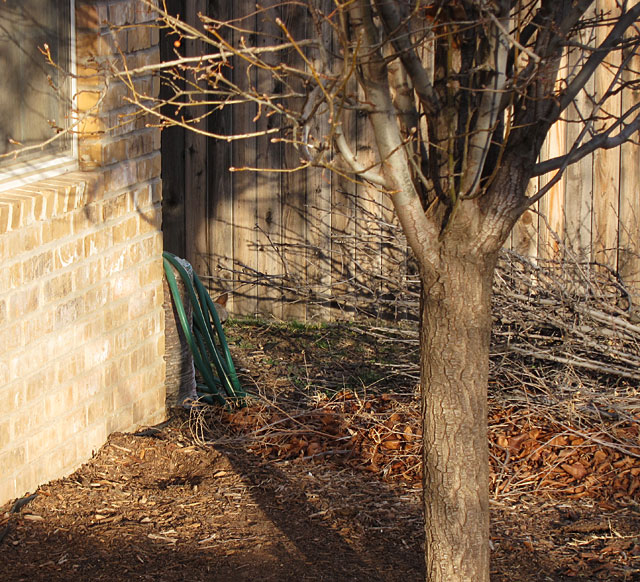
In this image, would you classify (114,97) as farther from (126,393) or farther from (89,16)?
(126,393)

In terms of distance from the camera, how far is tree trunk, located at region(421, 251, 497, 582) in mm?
2793

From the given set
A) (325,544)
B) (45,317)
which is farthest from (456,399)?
(45,317)

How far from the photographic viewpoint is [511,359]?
5.95m

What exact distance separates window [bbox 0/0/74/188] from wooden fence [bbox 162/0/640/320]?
2.59 m

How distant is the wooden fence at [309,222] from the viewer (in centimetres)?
691

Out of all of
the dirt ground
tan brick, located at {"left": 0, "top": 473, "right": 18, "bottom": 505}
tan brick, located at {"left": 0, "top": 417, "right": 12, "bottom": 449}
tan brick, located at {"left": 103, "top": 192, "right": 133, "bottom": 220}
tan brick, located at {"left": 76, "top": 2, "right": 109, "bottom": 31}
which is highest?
tan brick, located at {"left": 76, "top": 2, "right": 109, "bottom": 31}

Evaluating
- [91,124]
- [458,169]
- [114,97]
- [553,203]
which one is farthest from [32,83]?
[553,203]

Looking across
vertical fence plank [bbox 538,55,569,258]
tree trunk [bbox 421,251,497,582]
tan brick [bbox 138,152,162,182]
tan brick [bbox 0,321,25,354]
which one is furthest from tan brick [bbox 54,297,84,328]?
vertical fence plank [bbox 538,55,569,258]

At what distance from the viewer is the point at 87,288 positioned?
471cm

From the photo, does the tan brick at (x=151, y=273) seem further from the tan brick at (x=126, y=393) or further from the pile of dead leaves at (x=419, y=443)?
the pile of dead leaves at (x=419, y=443)

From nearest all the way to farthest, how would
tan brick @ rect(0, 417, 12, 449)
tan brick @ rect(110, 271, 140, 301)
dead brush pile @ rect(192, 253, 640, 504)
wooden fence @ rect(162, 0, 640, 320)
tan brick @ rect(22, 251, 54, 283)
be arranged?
tan brick @ rect(0, 417, 12, 449) → tan brick @ rect(22, 251, 54, 283) → dead brush pile @ rect(192, 253, 640, 504) → tan brick @ rect(110, 271, 140, 301) → wooden fence @ rect(162, 0, 640, 320)

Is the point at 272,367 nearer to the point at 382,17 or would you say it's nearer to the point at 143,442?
the point at 143,442

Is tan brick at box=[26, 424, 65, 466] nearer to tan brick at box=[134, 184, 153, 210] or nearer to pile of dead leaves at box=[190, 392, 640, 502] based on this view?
pile of dead leaves at box=[190, 392, 640, 502]

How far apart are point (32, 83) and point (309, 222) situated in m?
3.25
